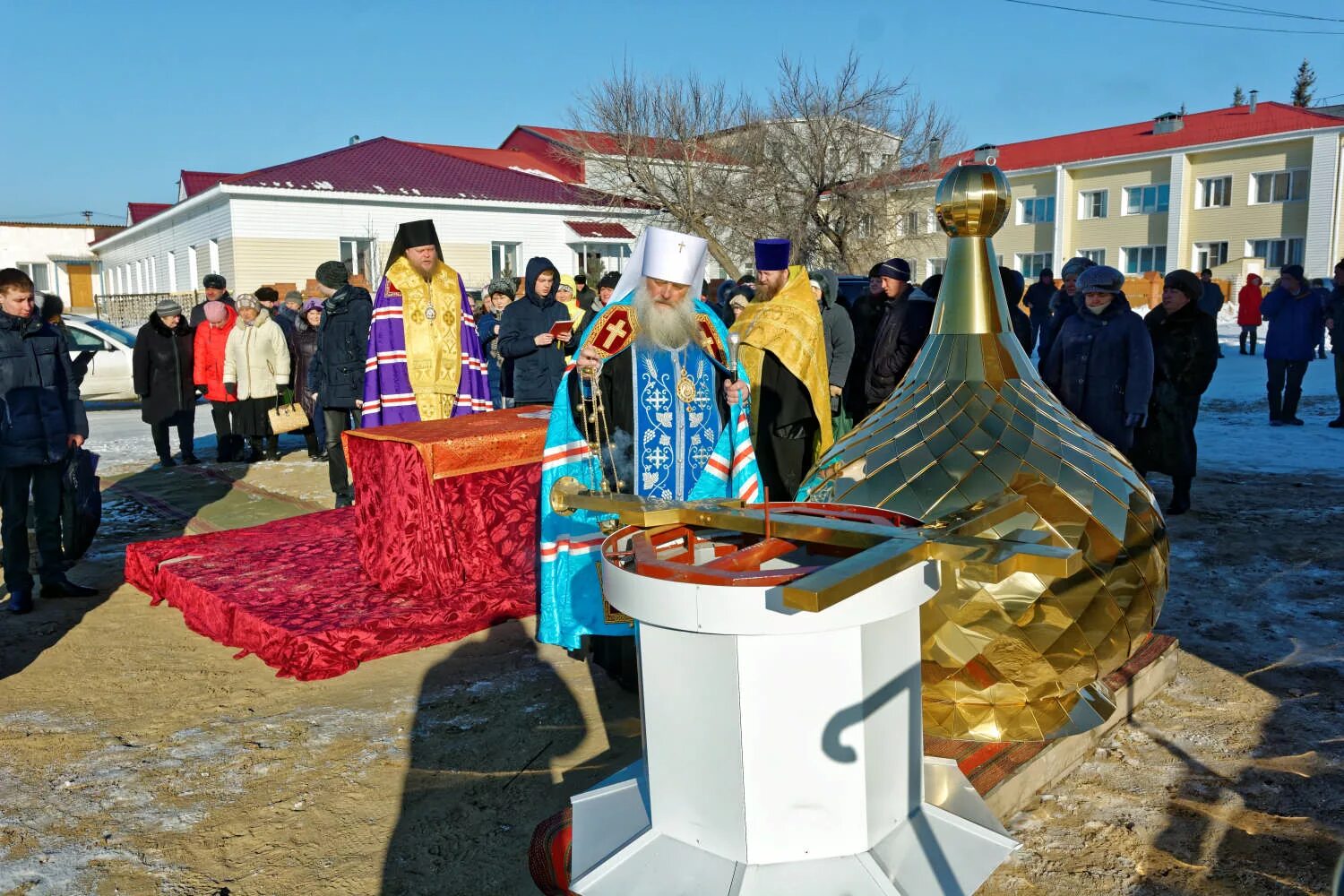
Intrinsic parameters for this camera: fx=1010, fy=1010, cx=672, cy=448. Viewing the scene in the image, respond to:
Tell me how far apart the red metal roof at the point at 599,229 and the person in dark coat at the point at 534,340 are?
2202cm

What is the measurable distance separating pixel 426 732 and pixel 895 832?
267 cm

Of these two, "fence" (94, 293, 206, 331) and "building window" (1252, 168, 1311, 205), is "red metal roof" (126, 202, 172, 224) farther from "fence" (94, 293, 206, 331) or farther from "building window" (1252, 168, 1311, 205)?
"building window" (1252, 168, 1311, 205)

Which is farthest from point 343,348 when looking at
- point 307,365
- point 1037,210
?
point 1037,210

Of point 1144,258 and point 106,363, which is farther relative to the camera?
point 1144,258

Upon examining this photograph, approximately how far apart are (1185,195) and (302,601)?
135ft

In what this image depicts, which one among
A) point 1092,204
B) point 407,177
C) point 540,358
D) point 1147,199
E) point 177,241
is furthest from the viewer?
point 1092,204

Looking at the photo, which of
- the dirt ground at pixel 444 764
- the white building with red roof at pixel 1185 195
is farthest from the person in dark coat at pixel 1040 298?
the white building with red roof at pixel 1185 195

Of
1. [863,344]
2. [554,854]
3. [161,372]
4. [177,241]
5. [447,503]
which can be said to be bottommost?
[554,854]

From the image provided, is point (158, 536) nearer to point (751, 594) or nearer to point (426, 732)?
point (426, 732)

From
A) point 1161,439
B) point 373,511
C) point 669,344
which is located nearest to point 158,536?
point 373,511

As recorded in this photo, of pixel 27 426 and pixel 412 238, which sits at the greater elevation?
pixel 412 238

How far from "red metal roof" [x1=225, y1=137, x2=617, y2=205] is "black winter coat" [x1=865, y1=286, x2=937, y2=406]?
75.2 feet

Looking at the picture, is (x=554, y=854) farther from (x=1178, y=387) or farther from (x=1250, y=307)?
(x=1250, y=307)

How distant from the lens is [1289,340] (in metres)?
11.7
